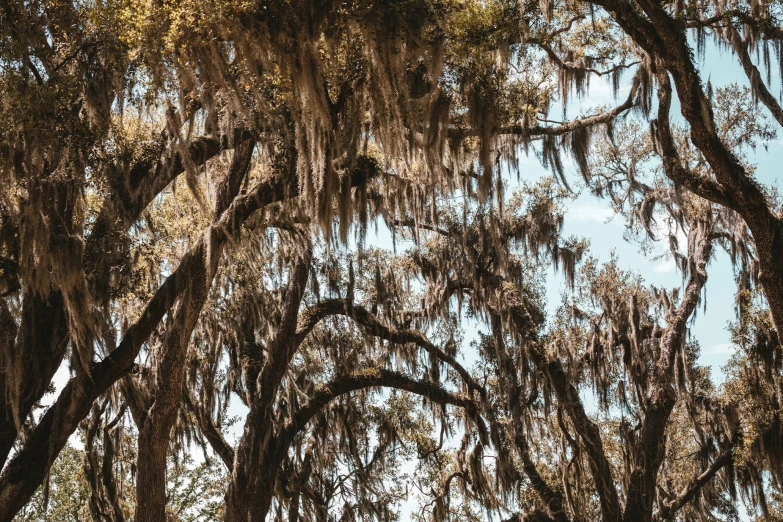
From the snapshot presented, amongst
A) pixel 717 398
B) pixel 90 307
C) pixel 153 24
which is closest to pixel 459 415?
pixel 717 398

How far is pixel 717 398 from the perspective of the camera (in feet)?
47.2

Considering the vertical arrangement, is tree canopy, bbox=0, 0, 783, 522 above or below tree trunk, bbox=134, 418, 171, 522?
above

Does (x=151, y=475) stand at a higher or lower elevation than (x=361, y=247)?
lower

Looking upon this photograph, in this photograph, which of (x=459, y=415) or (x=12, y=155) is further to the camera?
(x=459, y=415)

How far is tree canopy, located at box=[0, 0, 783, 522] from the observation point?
309 inches

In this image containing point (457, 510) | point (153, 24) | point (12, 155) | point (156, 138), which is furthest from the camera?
point (457, 510)

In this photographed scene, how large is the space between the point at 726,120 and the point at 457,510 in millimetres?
9584

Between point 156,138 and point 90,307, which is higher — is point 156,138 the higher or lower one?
the higher one

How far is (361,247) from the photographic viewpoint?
414 inches

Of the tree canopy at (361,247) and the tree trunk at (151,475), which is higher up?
the tree canopy at (361,247)

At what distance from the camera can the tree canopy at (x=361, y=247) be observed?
25.8 feet

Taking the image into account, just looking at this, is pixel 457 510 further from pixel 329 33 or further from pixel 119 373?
pixel 329 33

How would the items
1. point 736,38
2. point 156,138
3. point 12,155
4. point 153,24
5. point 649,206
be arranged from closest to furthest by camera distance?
1. point 153,24
2. point 12,155
3. point 156,138
4. point 736,38
5. point 649,206

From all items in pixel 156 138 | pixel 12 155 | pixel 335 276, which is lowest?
pixel 12 155
